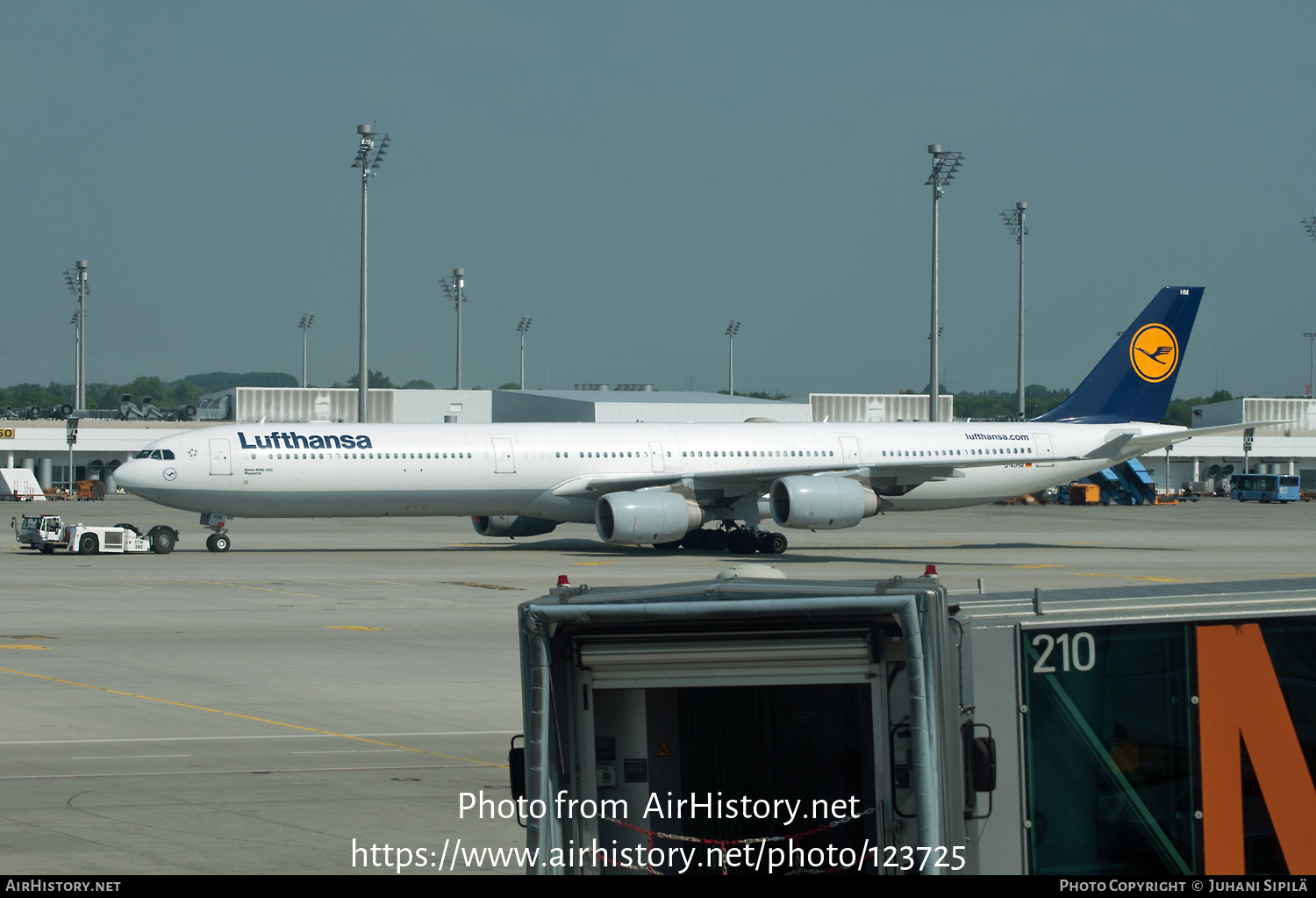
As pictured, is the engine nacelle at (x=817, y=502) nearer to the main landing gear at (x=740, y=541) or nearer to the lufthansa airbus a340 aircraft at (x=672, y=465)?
the lufthansa airbus a340 aircraft at (x=672, y=465)

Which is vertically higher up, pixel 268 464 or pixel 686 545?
pixel 268 464

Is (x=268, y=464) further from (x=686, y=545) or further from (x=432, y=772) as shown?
(x=432, y=772)

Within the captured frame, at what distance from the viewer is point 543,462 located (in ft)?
151

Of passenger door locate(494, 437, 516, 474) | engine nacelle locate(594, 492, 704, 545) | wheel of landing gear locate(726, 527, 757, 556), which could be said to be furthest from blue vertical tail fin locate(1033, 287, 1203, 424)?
passenger door locate(494, 437, 516, 474)

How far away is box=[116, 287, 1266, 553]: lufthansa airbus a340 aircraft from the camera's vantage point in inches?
1688

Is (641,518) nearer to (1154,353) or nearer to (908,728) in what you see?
(1154,353)

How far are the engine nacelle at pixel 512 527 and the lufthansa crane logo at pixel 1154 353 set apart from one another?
2382 centimetres

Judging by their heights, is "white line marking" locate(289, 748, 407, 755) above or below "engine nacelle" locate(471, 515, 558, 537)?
below

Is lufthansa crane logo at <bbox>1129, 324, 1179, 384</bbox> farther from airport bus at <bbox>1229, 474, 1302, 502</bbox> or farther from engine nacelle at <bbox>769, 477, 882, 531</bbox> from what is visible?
airport bus at <bbox>1229, 474, 1302, 502</bbox>

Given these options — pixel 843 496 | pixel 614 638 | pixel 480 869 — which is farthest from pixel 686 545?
pixel 614 638

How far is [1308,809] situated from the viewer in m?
8.06

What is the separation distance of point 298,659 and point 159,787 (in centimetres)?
904

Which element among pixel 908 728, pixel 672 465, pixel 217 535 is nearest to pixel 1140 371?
pixel 672 465

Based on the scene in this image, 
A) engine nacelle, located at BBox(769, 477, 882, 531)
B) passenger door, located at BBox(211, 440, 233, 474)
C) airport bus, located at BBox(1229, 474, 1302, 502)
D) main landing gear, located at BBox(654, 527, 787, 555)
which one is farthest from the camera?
airport bus, located at BBox(1229, 474, 1302, 502)
